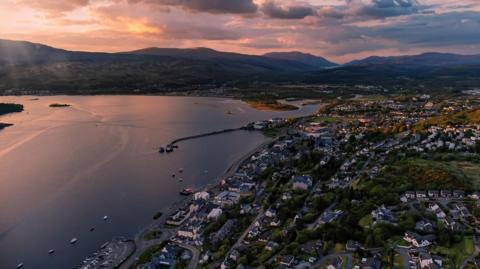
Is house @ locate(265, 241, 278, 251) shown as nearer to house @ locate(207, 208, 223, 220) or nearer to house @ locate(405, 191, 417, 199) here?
house @ locate(207, 208, 223, 220)

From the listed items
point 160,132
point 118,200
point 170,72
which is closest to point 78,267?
point 118,200

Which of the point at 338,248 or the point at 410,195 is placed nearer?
the point at 338,248

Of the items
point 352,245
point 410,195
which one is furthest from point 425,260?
point 410,195

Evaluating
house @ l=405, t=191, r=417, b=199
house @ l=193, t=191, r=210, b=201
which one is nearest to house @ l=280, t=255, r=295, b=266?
house @ l=405, t=191, r=417, b=199

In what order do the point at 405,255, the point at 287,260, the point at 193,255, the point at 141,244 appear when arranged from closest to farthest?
1. the point at 405,255
2. the point at 287,260
3. the point at 193,255
4. the point at 141,244

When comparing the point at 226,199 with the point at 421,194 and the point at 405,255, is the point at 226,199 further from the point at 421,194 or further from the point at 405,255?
the point at 405,255
